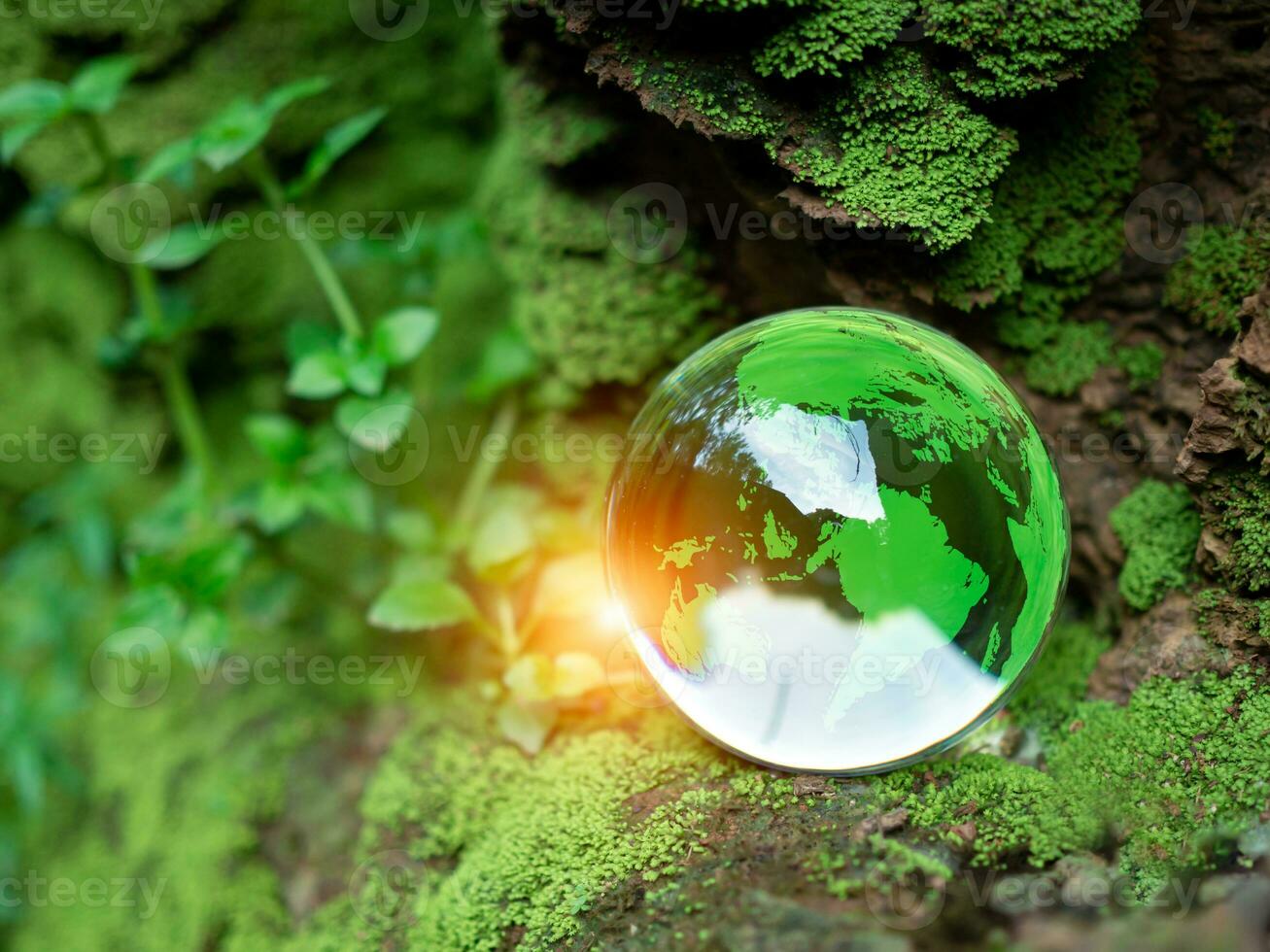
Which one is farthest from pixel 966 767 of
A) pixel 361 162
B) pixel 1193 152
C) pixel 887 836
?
pixel 361 162

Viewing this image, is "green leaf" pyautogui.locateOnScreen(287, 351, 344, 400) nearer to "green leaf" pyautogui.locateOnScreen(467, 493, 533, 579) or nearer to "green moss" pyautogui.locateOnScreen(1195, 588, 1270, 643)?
"green leaf" pyautogui.locateOnScreen(467, 493, 533, 579)

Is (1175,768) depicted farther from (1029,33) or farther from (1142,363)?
(1029,33)

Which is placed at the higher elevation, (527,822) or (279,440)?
(279,440)

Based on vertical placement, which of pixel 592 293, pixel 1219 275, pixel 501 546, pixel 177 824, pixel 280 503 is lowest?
pixel 177 824

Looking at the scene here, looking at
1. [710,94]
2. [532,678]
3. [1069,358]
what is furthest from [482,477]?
[1069,358]

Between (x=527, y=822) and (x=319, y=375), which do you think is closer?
(x=527, y=822)

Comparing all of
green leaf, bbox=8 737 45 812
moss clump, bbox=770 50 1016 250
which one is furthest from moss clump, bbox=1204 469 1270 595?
green leaf, bbox=8 737 45 812

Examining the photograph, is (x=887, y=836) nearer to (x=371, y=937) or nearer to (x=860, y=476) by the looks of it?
(x=860, y=476)
